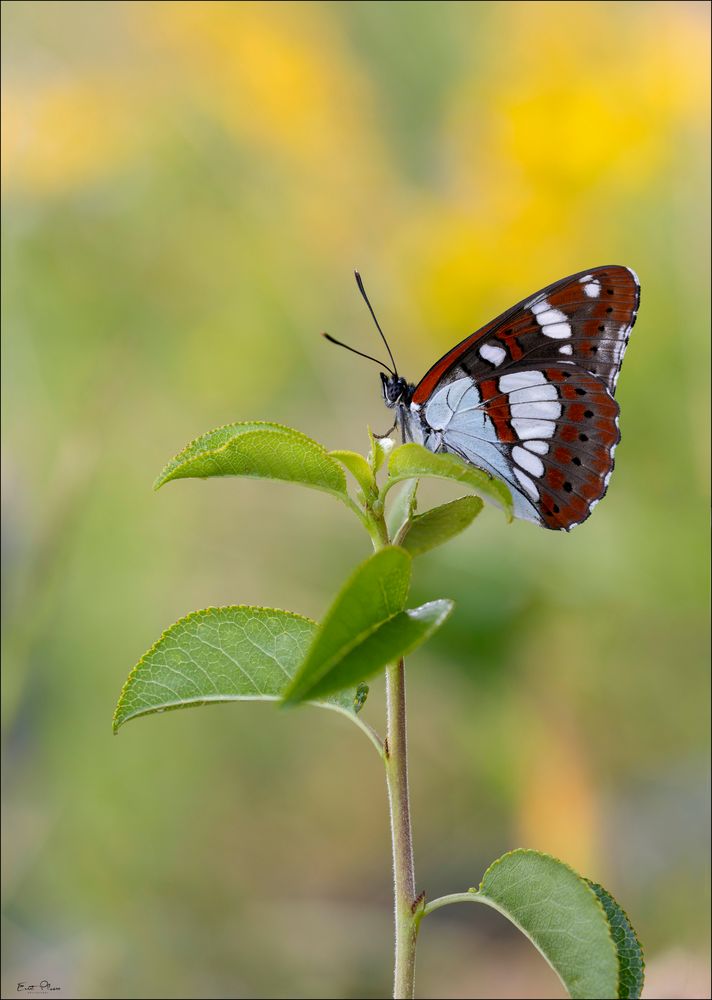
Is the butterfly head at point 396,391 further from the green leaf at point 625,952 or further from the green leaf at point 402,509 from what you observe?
the green leaf at point 625,952

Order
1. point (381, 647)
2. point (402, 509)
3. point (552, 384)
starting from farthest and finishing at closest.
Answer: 1. point (552, 384)
2. point (402, 509)
3. point (381, 647)

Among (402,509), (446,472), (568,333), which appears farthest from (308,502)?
(446,472)

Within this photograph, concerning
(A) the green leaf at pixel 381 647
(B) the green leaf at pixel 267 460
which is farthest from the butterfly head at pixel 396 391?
(A) the green leaf at pixel 381 647

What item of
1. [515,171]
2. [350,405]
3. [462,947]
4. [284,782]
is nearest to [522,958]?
[462,947]

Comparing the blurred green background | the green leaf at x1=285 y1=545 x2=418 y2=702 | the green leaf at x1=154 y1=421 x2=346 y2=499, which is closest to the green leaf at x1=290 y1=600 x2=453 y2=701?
the green leaf at x1=285 y1=545 x2=418 y2=702

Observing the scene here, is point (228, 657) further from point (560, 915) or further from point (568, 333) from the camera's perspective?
point (568, 333)

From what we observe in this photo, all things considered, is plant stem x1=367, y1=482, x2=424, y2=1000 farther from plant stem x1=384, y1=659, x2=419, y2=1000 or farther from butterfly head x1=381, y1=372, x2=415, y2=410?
butterfly head x1=381, y1=372, x2=415, y2=410
